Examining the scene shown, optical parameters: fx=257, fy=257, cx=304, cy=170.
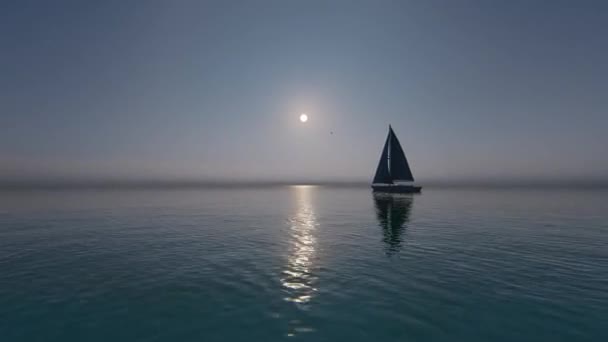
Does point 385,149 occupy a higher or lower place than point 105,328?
higher

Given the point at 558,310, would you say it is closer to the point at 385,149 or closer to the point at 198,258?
the point at 198,258

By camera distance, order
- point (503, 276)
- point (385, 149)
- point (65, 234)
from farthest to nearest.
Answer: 1. point (385, 149)
2. point (65, 234)
3. point (503, 276)

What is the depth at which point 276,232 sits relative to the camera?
32.7 metres

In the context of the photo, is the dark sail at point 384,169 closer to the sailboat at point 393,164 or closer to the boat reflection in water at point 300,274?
the sailboat at point 393,164

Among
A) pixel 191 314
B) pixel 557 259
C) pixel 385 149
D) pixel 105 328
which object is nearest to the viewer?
pixel 105 328

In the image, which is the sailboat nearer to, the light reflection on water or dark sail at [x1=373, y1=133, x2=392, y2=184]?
dark sail at [x1=373, y1=133, x2=392, y2=184]

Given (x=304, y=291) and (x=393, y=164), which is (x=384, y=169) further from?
(x=304, y=291)

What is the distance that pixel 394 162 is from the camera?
9775 centimetres

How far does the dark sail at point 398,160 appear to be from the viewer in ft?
317

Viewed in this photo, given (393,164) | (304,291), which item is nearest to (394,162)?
(393,164)

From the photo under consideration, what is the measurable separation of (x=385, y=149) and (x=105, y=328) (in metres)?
98.3

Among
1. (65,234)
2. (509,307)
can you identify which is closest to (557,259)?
(509,307)

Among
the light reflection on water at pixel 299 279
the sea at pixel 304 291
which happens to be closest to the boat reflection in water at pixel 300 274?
the light reflection on water at pixel 299 279

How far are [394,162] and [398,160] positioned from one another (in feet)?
5.28
